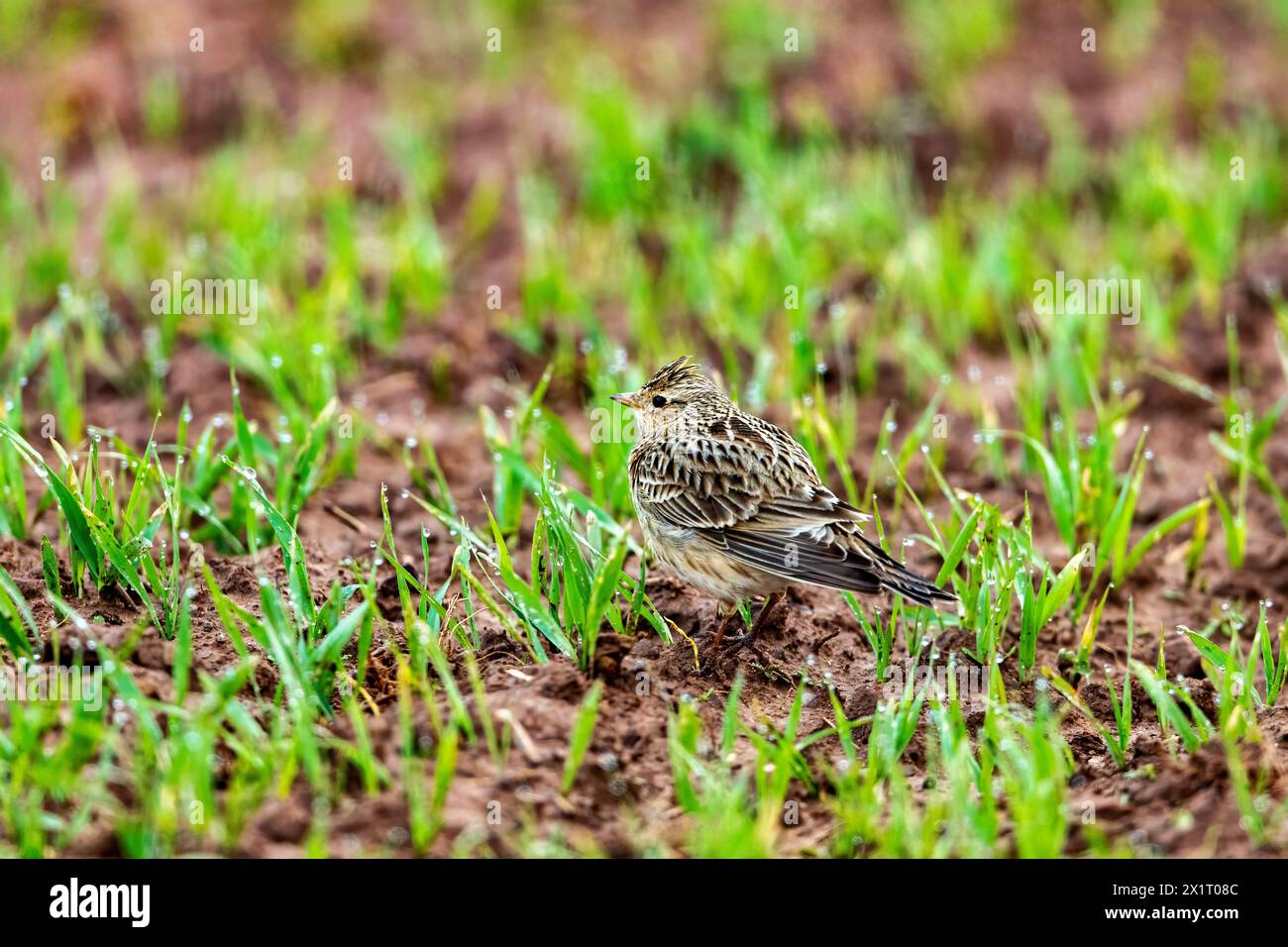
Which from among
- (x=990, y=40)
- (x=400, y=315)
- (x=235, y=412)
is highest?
(x=990, y=40)

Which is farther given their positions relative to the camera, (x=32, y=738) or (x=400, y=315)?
(x=400, y=315)

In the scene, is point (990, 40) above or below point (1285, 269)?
above

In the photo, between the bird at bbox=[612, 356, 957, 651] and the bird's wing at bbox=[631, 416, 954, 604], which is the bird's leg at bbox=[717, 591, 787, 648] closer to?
the bird at bbox=[612, 356, 957, 651]

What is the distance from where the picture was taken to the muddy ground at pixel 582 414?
14.5 feet

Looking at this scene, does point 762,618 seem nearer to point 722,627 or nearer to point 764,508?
point 722,627

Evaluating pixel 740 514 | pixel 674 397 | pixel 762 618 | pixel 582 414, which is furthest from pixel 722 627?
pixel 582 414

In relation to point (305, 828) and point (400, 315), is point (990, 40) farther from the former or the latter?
point (305, 828)

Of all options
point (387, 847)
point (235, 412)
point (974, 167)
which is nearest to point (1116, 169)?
point (974, 167)

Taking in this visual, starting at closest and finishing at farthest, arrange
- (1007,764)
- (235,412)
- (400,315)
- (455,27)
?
(1007,764), (235,412), (400,315), (455,27)

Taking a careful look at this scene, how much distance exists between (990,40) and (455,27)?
4.22 meters

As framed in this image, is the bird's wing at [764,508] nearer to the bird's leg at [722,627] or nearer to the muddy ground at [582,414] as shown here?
the bird's leg at [722,627]

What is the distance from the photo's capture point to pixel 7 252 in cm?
893

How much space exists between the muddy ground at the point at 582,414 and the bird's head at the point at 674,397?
66cm

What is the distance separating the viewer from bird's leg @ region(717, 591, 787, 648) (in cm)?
547
